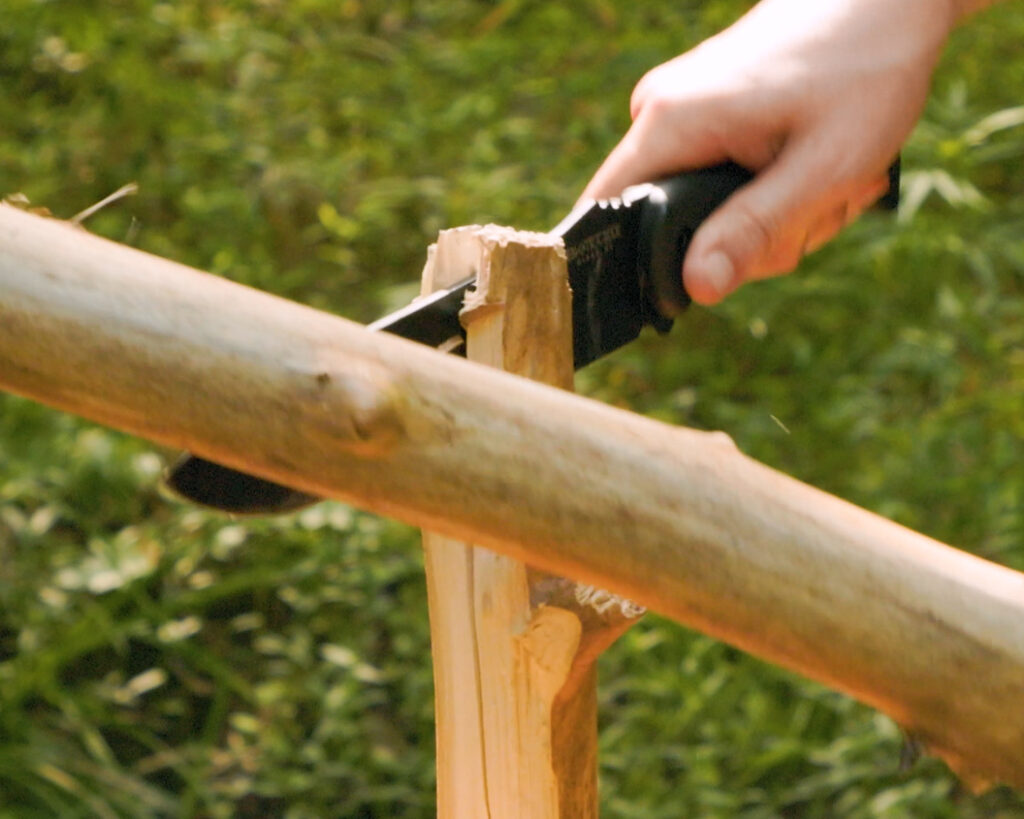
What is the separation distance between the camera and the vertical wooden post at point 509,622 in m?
0.91

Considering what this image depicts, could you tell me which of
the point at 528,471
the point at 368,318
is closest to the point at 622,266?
the point at 528,471

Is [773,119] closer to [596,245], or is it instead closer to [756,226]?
[756,226]

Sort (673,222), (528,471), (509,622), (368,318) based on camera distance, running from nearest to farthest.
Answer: (528,471)
(509,622)
(673,222)
(368,318)

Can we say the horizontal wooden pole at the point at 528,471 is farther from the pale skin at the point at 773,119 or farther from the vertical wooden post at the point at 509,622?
the pale skin at the point at 773,119

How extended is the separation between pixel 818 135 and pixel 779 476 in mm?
538

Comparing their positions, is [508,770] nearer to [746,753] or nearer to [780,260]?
[780,260]

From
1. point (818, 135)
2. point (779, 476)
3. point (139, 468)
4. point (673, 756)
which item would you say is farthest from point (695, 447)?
point (139, 468)

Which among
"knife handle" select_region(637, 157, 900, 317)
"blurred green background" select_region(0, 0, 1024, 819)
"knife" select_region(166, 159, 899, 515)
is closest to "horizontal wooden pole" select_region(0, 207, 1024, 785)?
"knife" select_region(166, 159, 899, 515)

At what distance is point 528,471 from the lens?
628 mm

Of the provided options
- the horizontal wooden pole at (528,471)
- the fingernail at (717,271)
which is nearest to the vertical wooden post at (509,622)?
the fingernail at (717,271)

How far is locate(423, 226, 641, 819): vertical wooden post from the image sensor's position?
91 cm

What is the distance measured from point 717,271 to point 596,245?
13 centimetres

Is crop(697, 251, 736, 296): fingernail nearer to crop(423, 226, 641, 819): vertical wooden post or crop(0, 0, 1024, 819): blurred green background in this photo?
crop(423, 226, 641, 819): vertical wooden post

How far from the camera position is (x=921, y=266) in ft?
8.46
